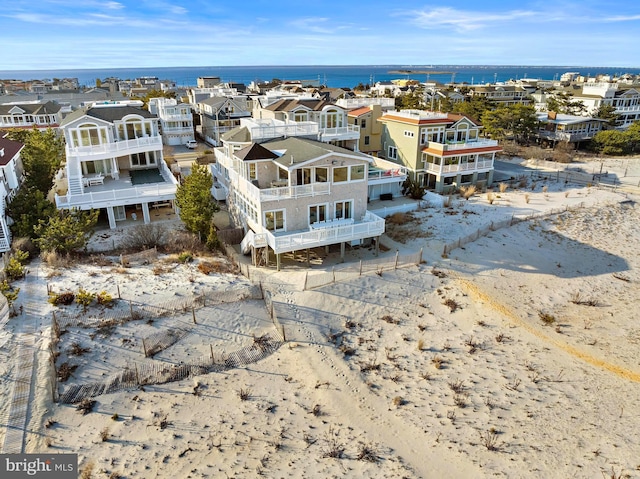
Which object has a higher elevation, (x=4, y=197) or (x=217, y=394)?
(x=4, y=197)

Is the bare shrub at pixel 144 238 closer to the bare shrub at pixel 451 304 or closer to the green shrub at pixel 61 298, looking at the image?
the green shrub at pixel 61 298

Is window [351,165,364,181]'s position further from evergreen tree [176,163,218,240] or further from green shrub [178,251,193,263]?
green shrub [178,251,193,263]

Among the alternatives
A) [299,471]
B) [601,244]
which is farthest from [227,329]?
[601,244]

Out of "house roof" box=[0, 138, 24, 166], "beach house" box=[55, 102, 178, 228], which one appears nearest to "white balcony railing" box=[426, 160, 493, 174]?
"beach house" box=[55, 102, 178, 228]

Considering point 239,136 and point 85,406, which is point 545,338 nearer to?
point 85,406

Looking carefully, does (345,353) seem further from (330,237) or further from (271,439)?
(330,237)

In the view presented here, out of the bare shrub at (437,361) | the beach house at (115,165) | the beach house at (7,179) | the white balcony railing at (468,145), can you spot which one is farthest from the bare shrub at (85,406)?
the white balcony railing at (468,145)

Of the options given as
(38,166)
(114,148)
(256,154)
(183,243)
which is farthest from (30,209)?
(256,154)
